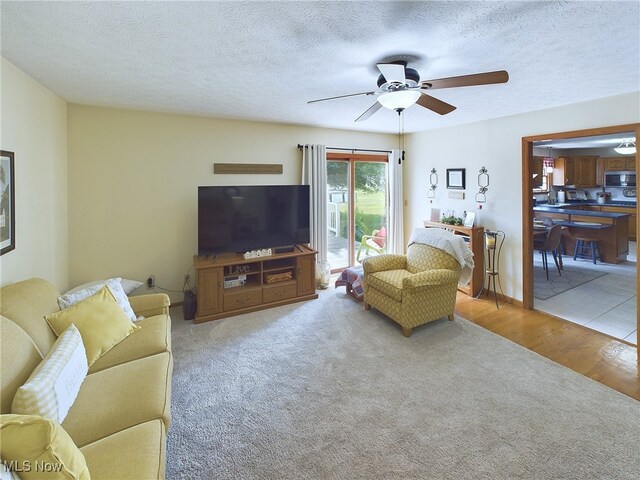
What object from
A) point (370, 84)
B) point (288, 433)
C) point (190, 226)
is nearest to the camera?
point (288, 433)

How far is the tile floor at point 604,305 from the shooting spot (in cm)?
336

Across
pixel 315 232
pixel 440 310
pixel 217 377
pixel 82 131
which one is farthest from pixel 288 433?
pixel 82 131

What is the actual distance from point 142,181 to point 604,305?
5.87 m

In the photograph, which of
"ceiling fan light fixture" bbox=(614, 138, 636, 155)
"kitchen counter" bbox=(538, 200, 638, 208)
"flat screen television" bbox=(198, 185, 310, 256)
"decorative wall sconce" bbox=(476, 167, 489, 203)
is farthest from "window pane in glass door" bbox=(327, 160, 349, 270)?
"ceiling fan light fixture" bbox=(614, 138, 636, 155)

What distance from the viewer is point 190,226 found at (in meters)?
3.97

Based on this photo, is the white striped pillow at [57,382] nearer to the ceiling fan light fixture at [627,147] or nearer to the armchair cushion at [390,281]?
the armchair cushion at [390,281]

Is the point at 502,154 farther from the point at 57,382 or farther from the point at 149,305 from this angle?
the point at 57,382

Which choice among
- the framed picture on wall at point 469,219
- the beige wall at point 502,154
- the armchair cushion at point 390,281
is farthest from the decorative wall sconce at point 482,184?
the armchair cushion at point 390,281

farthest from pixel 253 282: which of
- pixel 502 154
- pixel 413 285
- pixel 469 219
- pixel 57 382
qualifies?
pixel 502 154

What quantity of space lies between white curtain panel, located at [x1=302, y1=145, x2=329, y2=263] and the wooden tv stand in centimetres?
47

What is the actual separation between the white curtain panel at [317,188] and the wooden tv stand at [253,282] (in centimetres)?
47

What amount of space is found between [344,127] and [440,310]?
2.99 m

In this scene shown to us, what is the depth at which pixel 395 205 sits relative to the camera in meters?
5.44

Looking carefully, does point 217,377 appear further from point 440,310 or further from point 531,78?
point 531,78
